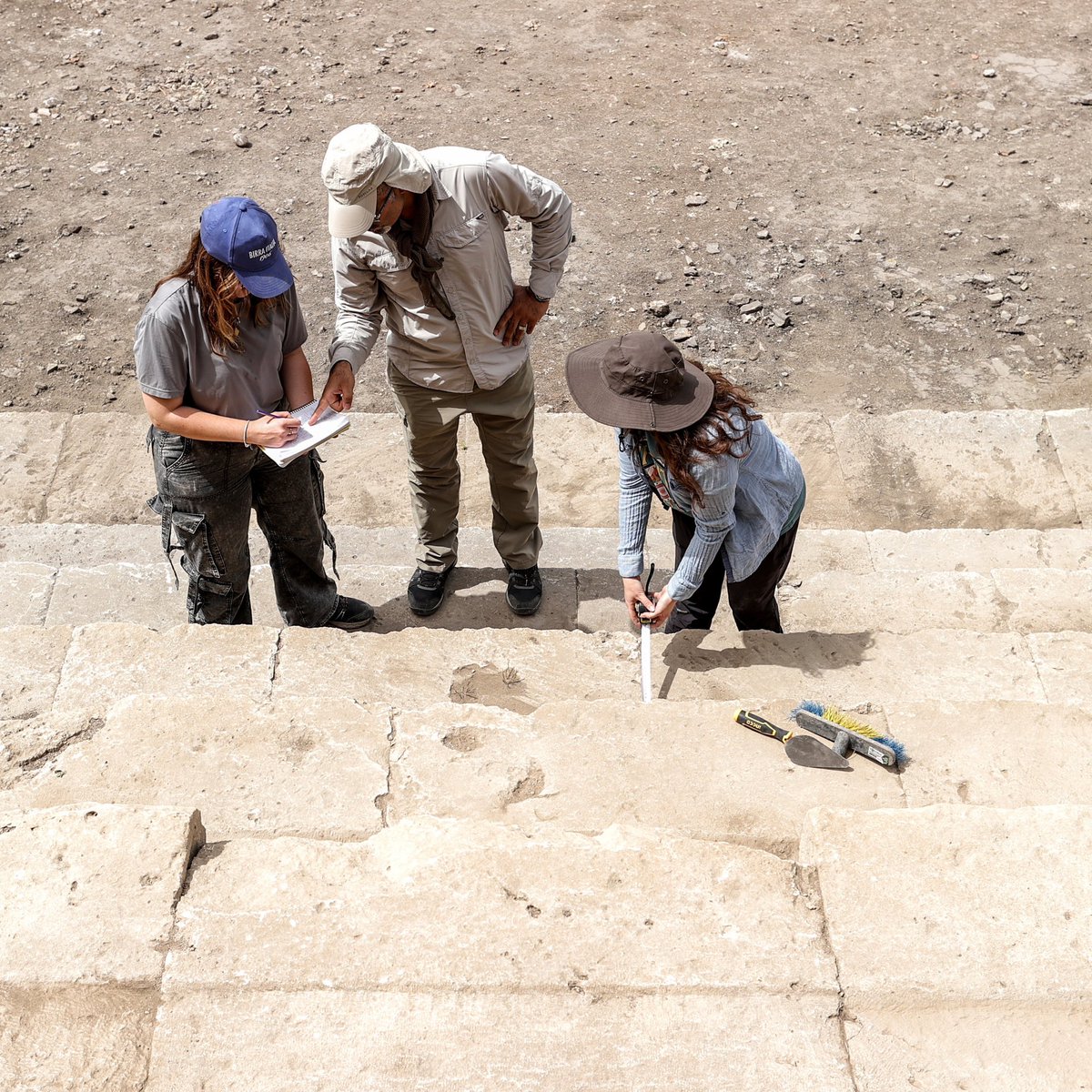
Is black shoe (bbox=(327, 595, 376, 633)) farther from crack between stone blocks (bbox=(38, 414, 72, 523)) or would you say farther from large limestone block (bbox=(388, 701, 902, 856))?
crack between stone blocks (bbox=(38, 414, 72, 523))

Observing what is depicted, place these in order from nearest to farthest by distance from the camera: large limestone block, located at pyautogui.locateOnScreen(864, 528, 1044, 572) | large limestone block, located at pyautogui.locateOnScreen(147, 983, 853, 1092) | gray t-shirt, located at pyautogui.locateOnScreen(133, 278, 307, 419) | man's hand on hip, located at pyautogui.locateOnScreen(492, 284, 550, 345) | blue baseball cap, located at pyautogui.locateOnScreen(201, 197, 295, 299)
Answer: large limestone block, located at pyautogui.locateOnScreen(147, 983, 853, 1092)
blue baseball cap, located at pyautogui.locateOnScreen(201, 197, 295, 299)
gray t-shirt, located at pyautogui.locateOnScreen(133, 278, 307, 419)
man's hand on hip, located at pyautogui.locateOnScreen(492, 284, 550, 345)
large limestone block, located at pyautogui.locateOnScreen(864, 528, 1044, 572)

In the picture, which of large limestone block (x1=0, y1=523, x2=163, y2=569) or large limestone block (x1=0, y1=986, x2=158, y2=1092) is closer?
large limestone block (x1=0, y1=986, x2=158, y2=1092)

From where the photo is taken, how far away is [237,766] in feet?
10.6

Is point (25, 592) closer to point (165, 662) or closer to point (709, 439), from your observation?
point (165, 662)

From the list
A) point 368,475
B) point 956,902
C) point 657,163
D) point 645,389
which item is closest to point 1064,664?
point 956,902

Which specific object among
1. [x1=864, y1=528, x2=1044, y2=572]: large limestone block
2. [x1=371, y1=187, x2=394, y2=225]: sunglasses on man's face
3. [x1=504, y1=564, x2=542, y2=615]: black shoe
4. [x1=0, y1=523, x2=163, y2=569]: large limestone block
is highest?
[x1=371, y1=187, x2=394, y2=225]: sunglasses on man's face

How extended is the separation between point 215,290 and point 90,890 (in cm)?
195

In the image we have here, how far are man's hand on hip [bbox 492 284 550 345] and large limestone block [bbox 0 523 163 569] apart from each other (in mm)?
2326

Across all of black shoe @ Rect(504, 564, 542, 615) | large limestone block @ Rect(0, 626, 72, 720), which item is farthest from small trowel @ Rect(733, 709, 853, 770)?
large limestone block @ Rect(0, 626, 72, 720)

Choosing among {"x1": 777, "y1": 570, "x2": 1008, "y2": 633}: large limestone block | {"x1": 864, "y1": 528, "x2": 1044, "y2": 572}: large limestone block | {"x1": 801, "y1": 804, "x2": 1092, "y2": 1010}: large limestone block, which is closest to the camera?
{"x1": 801, "y1": 804, "x2": 1092, "y2": 1010}: large limestone block

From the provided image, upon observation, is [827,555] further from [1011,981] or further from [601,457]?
[1011,981]

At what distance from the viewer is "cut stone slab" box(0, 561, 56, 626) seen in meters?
5.06

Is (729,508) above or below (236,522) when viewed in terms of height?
above

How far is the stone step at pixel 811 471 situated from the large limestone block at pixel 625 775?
2.64 m
